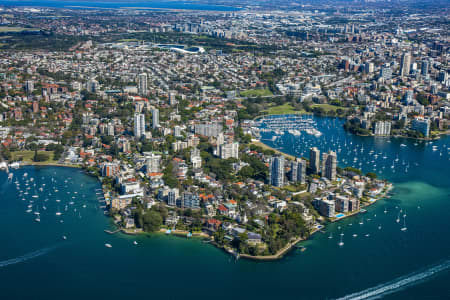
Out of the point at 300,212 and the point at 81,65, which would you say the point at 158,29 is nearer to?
the point at 81,65

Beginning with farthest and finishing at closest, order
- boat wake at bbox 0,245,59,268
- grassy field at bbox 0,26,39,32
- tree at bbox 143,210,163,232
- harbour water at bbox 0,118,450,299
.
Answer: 1. grassy field at bbox 0,26,39,32
2. tree at bbox 143,210,163,232
3. boat wake at bbox 0,245,59,268
4. harbour water at bbox 0,118,450,299

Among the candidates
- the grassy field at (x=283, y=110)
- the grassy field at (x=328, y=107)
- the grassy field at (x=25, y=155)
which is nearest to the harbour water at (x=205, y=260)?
the grassy field at (x=25, y=155)

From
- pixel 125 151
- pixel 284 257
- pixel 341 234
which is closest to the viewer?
pixel 284 257

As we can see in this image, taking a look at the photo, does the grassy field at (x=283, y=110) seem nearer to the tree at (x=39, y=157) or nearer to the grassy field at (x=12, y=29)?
the tree at (x=39, y=157)

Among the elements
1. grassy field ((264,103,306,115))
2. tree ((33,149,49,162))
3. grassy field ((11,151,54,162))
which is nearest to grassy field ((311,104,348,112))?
grassy field ((264,103,306,115))

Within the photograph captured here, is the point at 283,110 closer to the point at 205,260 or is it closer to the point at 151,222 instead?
the point at 151,222

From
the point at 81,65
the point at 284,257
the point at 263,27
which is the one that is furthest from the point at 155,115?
the point at 263,27

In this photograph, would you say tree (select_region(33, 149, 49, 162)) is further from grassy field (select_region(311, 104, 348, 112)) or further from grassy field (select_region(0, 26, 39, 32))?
grassy field (select_region(0, 26, 39, 32))
